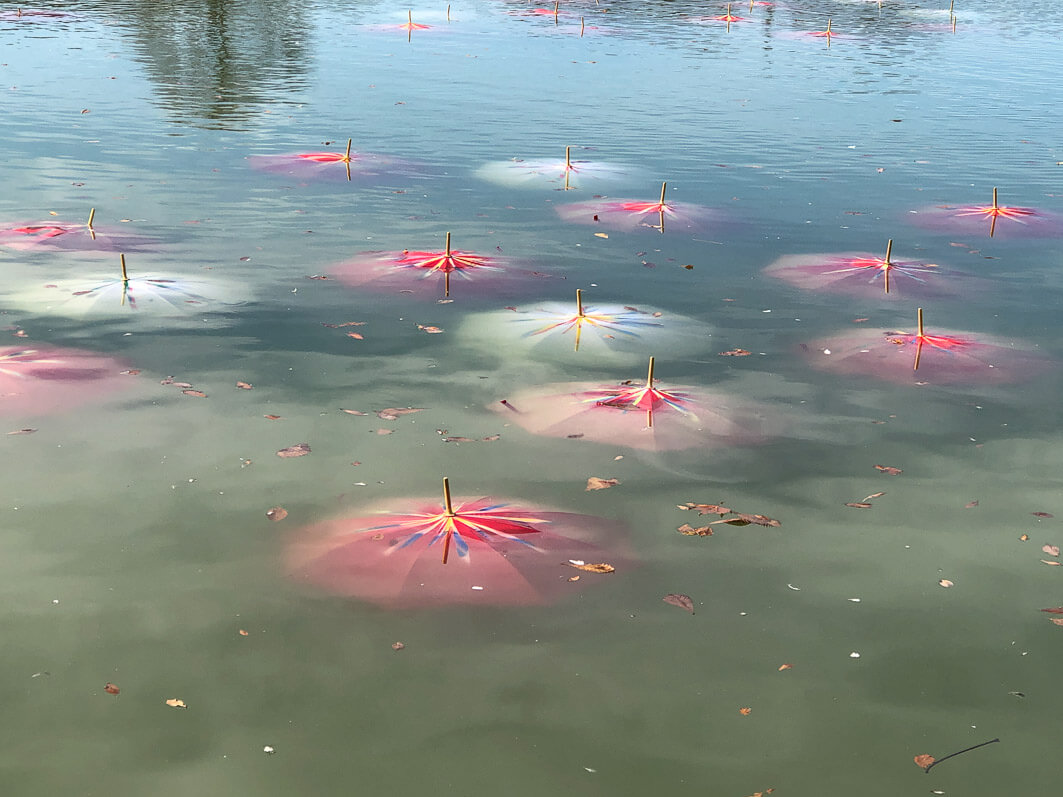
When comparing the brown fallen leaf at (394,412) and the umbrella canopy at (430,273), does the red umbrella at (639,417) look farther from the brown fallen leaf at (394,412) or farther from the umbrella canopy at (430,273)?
the umbrella canopy at (430,273)

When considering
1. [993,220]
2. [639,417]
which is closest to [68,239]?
[639,417]

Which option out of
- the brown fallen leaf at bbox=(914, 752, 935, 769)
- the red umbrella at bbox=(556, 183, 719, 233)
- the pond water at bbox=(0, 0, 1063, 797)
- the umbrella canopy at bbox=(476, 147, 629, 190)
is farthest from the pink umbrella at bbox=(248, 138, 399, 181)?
the brown fallen leaf at bbox=(914, 752, 935, 769)

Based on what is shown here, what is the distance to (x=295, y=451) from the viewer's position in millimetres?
9938

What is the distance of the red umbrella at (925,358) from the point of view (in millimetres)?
12102

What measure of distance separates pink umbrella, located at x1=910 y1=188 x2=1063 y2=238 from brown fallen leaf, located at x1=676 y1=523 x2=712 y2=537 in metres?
11.5

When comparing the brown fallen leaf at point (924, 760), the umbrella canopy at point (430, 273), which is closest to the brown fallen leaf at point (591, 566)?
the brown fallen leaf at point (924, 760)

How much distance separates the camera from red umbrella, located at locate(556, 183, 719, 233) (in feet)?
59.9

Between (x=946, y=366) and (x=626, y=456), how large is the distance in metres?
4.35

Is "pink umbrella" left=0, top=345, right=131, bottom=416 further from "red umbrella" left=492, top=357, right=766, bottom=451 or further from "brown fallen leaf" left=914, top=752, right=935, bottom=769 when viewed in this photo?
"brown fallen leaf" left=914, top=752, right=935, bottom=769

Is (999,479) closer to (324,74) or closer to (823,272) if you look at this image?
(823,272)

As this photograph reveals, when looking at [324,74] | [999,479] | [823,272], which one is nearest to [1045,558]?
[999,479]

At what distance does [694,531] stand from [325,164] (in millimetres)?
14296

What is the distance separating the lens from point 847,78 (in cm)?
3281

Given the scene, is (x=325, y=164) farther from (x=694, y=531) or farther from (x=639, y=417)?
(x=694, y=531)
